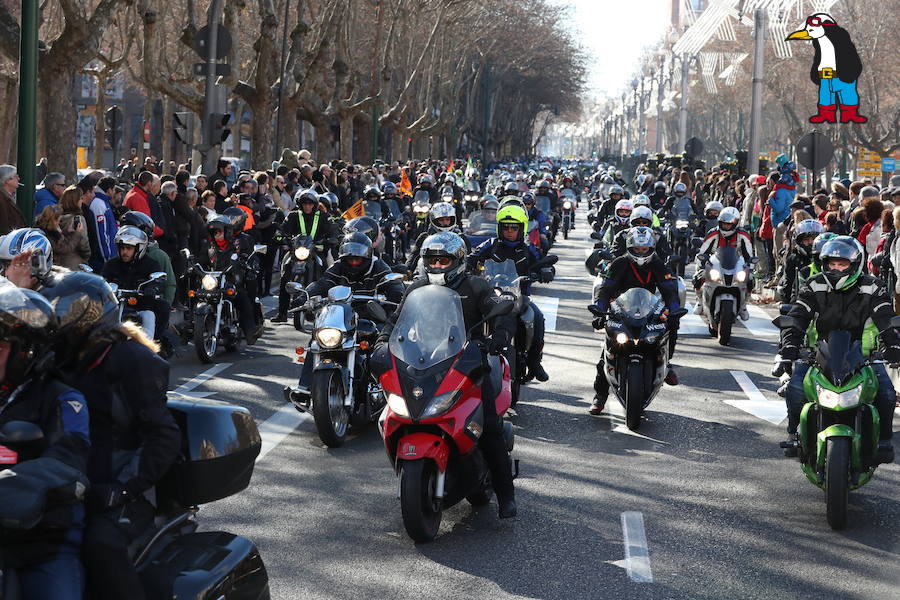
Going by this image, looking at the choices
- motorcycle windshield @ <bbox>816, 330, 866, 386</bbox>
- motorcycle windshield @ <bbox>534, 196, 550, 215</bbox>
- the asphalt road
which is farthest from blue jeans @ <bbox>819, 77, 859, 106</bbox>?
motorcycle windshield @ <bbox>816, 330, 866, 386</bbox>

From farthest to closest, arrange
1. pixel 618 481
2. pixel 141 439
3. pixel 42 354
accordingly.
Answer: pixel 618 481 → pixel 141 439 → pixel 42 354

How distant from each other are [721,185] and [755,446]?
23665 millimetres

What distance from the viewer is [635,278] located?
11438 mm

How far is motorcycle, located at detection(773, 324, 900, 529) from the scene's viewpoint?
7.47m

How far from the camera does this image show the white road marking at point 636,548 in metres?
6.70

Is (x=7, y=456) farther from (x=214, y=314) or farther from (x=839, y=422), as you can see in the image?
(x=214, y=314)

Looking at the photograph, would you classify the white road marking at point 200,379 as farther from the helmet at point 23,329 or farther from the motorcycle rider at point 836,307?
the helmet at point 23,329

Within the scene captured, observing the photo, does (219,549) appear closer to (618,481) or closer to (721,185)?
(618,481)

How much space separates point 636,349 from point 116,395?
6674 mm

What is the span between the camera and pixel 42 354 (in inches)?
162

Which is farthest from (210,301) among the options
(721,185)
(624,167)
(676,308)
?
(624,167)

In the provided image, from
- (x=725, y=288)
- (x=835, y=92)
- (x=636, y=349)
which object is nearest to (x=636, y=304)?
(x=636, y=349)

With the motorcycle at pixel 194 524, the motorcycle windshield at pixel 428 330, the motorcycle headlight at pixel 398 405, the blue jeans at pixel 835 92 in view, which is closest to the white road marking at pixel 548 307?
the motorcycle windshield at pixel 428 330

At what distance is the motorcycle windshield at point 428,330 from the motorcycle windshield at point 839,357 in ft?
6.66
